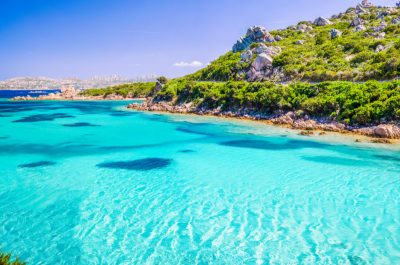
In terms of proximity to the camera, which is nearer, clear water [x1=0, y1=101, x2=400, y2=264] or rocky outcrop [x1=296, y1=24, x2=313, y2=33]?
clear water [x1=0, y1=101, x2=400, y2=264]

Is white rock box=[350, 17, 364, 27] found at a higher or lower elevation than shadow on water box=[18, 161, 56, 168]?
higher

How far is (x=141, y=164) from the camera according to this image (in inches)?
812

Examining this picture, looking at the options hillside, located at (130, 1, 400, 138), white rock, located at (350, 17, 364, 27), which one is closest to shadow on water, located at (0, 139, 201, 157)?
hillside, located at (130, 1, 400, 138)

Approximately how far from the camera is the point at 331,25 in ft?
268

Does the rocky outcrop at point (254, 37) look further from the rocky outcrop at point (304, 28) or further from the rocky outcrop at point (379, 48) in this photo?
the rocky outcrop at point (379, 48)

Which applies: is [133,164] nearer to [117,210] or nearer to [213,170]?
[213,170]

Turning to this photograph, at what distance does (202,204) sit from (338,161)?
12.3m

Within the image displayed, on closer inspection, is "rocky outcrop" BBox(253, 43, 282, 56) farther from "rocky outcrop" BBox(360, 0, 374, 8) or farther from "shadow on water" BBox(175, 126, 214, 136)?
"rocky outcrop" BBox(360, 0, 374, 8)

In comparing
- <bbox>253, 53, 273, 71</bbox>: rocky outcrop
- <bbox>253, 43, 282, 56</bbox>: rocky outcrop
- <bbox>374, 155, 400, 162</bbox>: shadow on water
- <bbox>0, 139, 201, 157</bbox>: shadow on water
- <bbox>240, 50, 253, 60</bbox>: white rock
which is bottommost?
<bbox>0, 139, 201, 157</bbox>: shadow on water

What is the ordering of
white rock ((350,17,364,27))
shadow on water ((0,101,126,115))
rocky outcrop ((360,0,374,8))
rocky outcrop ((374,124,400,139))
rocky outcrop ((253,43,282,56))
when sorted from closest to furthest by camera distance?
rocky outcrop ((374,124,400,139)) < rocky outcrop ((253,43,282,56)) < shadow on water ((0,101,126,115)) < white rock ((350,17,364,27)) < rocky outcrop ((360,0,374,8))

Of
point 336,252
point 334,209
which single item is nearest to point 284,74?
point 334,209

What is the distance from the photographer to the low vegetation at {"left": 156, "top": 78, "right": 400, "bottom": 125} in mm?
31984

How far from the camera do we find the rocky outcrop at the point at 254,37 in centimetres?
7623

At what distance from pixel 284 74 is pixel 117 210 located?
49020 millimetres
